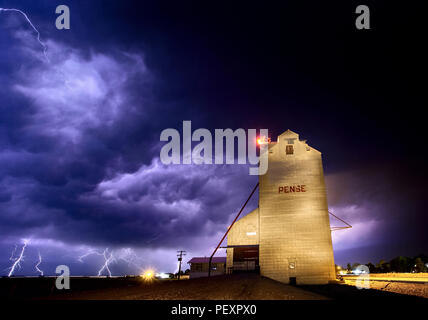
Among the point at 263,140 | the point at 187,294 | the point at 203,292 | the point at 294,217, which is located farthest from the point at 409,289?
the point at 187,294

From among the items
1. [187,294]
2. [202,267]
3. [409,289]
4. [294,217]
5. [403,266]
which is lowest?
[403,266]

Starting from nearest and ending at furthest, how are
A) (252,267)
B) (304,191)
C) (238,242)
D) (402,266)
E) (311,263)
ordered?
(311,263), (304,191), (238,242), (252,267), (402,266)

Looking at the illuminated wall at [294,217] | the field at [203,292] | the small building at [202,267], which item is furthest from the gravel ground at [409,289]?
the small building at [202,267]

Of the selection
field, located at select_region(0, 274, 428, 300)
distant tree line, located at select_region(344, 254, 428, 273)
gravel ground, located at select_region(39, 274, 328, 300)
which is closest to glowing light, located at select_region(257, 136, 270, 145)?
field, located at select_region(0, 274, 428, 300)

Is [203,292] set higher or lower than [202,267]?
higher

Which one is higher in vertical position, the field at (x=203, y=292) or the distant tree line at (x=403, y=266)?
the field at (x=203, y=292)

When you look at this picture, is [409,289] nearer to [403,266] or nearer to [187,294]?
[187,294]

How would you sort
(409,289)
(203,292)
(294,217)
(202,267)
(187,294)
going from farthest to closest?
1. (202,267)
2. (294,217)
3. (409,289)
4. (203,292)
5. (187,294)

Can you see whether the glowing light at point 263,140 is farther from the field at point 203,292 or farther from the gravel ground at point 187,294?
the gravel ground at point 187,294

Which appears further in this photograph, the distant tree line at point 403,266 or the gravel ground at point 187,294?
the distant tree line at point 403,266

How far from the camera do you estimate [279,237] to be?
24.3 metres
